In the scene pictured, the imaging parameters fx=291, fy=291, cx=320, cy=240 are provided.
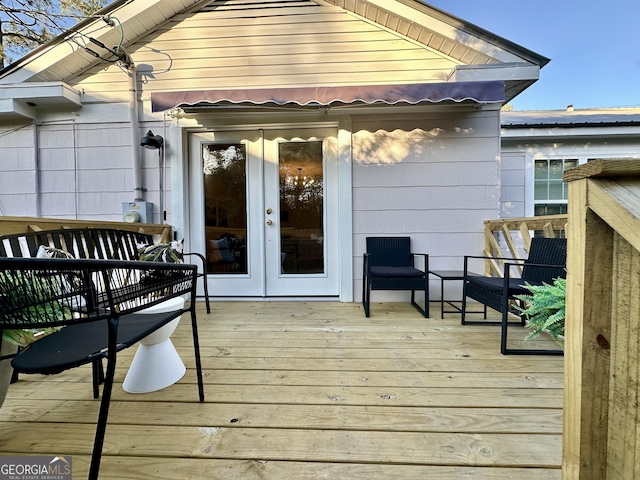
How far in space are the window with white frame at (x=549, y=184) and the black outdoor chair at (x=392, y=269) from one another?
2162mm

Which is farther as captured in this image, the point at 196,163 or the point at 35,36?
the point at 35,36

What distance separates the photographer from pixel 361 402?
1.41 m

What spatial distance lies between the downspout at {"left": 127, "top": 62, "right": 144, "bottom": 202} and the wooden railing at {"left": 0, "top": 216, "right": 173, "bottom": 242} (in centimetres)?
41

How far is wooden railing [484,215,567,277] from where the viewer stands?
254 cm

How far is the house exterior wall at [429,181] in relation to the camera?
3250mm

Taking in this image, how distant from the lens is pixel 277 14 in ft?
11.0

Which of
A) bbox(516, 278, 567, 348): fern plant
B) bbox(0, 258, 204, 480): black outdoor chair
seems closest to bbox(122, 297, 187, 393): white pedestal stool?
bbox(0, 258, 204, 480): black outdoor chair

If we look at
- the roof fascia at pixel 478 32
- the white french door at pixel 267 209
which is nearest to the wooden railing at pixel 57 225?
the white french door at pixel 267 209

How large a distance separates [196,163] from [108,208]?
114cm

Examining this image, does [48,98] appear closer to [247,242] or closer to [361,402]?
[247,242]

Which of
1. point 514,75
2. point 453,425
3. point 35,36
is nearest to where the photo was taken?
point 453,425

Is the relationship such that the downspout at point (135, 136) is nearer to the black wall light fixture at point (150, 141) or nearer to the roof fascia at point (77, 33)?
the black wall light fixture at point (150, 141)

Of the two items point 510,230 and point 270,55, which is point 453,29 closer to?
point 270,55

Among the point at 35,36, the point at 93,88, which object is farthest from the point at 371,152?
the point at 35,36
